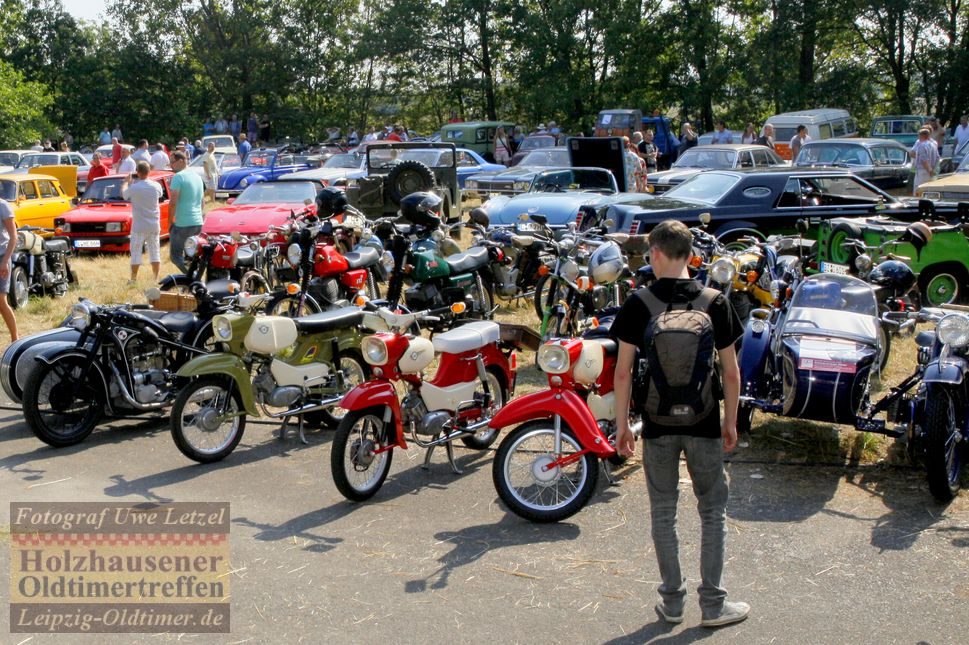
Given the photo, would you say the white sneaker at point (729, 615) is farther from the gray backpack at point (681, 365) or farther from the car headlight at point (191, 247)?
the car headlight at point (191, 247)

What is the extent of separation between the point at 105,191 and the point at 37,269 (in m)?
5.89

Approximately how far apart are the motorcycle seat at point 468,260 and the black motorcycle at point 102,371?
101 inches

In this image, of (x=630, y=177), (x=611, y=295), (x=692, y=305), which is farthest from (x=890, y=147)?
(x=692, y=305)

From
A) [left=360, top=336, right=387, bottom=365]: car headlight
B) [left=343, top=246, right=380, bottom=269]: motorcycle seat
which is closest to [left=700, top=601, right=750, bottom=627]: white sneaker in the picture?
[left=360, top=336, right=387, bottom=365]: car headlight

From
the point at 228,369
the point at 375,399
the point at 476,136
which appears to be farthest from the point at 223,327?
the point at 476,136

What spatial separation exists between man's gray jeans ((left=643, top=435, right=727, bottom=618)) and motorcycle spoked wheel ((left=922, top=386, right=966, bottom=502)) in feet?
6.50

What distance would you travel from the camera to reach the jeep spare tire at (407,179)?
17266mm

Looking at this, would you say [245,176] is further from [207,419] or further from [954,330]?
[954,330]

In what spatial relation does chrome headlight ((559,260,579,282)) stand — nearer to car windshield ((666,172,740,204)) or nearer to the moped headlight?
the moped headlight

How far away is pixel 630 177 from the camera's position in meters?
18.9

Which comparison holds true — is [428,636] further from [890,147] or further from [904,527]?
[890,147]

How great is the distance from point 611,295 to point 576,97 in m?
31.9

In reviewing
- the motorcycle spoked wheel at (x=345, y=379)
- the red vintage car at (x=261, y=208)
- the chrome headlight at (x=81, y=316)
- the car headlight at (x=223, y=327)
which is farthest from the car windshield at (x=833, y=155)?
the chrome headlight at (x=81, y=316)

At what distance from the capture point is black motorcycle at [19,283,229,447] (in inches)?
291
